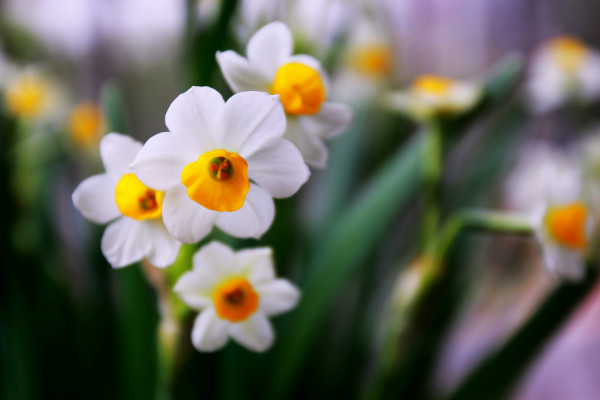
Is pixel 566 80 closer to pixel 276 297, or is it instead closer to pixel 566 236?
pixel 566 236

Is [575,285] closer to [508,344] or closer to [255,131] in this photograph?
[508,344]

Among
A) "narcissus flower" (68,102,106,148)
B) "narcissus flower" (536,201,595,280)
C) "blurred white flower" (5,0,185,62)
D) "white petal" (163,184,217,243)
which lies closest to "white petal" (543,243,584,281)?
"narcissus flower" (536,201,595,280)

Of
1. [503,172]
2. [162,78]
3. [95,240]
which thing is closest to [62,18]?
[162,78]

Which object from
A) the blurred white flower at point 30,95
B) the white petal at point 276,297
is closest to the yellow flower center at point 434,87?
the white petal at point 276,297

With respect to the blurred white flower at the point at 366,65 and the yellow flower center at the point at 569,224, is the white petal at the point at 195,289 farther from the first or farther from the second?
the blurred white flower at the point at 366,65

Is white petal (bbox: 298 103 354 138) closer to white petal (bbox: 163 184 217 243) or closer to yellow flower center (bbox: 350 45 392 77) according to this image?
white petal (bbox: 163 184 217 243)

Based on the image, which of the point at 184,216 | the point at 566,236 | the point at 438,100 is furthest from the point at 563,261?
the point at 184,216
